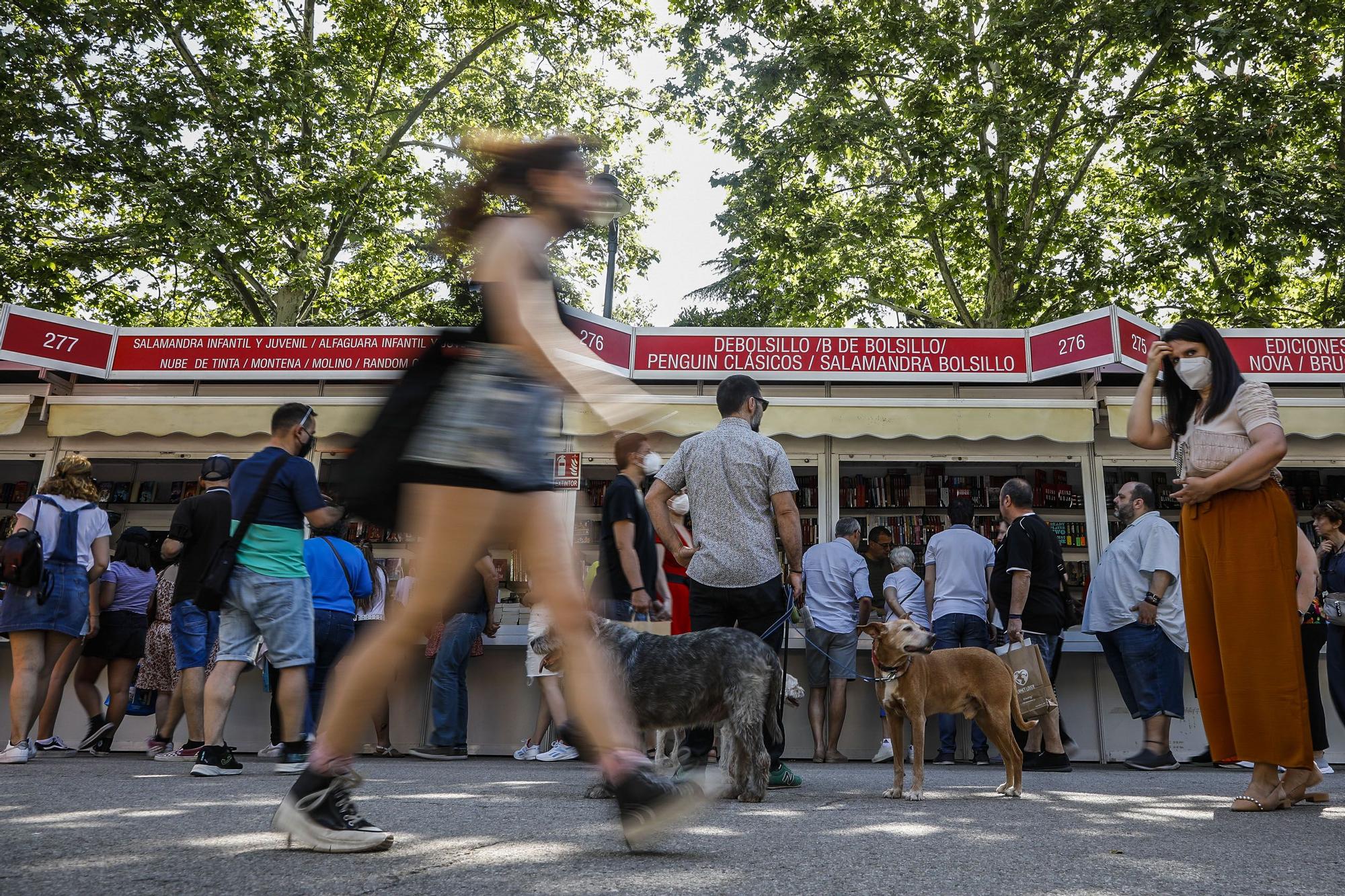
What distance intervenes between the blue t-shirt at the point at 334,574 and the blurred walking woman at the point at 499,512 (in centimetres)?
513

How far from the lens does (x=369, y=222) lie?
19.5 metres

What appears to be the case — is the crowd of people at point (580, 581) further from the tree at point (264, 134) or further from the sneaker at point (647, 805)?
the tree at point (264, 134)

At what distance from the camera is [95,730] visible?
858 cm

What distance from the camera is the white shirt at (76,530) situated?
278 inches

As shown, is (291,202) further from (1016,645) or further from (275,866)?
(275,866)

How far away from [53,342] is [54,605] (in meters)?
4.68

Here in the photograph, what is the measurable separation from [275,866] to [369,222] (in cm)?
1844

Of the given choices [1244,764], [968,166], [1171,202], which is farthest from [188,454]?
[1171,202]

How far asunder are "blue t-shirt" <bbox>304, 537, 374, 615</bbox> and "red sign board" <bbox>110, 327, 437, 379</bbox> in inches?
135

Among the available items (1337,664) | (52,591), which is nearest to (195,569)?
(52,591)

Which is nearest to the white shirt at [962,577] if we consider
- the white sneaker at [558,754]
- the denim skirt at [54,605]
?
the white sneaker at [558,754]

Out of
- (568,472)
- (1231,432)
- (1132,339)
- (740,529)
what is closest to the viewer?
(1231,432)

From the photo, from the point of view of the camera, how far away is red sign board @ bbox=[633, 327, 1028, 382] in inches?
415

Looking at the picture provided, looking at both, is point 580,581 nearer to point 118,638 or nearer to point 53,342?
point 118,638
